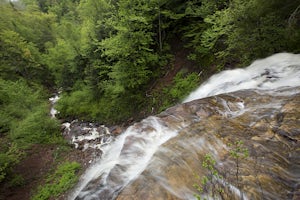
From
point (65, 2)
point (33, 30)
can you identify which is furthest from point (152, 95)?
point (65, 2)

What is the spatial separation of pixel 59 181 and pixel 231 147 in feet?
30.2

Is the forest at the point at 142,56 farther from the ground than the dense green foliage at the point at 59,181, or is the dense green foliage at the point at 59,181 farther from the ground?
the forest at the point at 142,56

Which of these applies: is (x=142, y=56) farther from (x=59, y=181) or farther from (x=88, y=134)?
(x=59, y=181)

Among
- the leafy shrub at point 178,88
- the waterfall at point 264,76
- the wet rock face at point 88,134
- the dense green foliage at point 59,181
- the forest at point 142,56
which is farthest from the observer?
the wet rock face at point 88,134

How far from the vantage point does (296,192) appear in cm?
363

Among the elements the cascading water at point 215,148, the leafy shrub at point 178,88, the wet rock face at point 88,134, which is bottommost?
the wet rock face at point 88,134

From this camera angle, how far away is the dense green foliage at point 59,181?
10.1 metres

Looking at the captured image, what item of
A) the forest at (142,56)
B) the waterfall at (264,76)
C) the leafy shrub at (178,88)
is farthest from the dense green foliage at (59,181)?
the waterfall at (264,76)

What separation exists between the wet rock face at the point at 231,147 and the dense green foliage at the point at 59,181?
706cm

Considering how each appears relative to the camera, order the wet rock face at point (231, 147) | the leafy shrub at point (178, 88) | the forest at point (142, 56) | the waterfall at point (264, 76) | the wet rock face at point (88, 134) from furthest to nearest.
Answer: the wet rock face at point (88, 134) → the leafy shrub at point (178, 88) → the forest at point (142, 56) → the waterfall at point (264, 76) → the wet rock face at point (231, 147)

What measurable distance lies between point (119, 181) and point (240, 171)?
2.40m

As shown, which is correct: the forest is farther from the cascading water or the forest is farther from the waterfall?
the cascading water

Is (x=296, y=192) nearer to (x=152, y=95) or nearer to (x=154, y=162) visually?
(x=154, y=162)

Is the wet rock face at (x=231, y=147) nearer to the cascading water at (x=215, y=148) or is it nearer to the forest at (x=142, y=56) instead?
the cascading water at (x=215, y=148)
